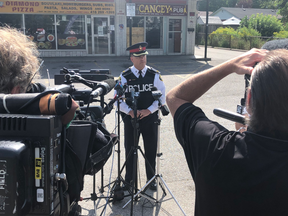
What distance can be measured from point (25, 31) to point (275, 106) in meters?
18.6

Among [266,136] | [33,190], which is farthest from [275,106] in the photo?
[33,190]

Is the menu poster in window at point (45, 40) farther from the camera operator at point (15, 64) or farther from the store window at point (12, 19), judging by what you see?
the camera operator at point (15, 64)

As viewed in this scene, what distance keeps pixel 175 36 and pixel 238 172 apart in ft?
62.1

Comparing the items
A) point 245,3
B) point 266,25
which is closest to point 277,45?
point 266,25

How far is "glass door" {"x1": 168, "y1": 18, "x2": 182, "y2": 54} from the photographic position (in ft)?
62.7

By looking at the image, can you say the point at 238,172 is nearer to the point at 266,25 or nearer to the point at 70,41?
the point at 70,41

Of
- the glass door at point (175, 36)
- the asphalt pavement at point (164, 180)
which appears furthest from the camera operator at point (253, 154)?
the glass door at point (175, 36)

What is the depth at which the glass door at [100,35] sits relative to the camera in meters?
18.0

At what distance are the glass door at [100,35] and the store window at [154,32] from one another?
2.66 meters

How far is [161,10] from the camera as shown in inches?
717

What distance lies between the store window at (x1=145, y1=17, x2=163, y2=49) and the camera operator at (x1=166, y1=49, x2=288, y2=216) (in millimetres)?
18302

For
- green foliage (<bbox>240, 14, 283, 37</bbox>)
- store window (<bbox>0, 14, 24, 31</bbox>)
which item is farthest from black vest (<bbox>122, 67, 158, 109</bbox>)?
green foliage (<bbox>240, 14, 283, 37</bbox>)

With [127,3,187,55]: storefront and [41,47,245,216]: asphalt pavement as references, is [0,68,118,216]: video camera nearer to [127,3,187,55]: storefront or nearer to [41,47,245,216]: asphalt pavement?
[41,47,245,216]: asphalt pavement

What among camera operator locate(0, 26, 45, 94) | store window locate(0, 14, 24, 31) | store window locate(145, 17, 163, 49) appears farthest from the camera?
store window locate(145, 17, 163, 49)
